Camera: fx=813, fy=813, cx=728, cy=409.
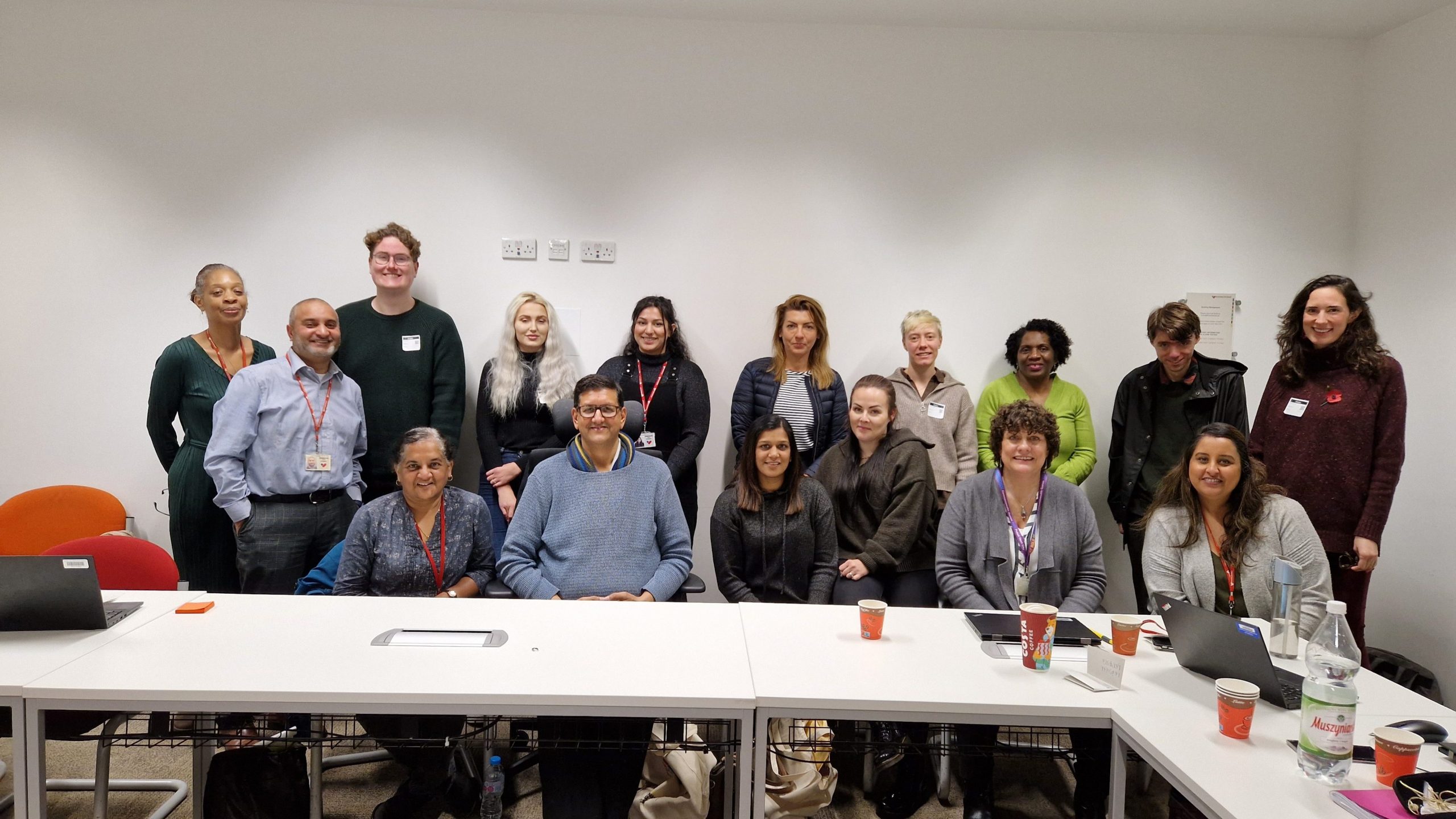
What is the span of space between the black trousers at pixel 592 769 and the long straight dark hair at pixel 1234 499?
5.42ft

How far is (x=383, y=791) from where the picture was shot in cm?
259

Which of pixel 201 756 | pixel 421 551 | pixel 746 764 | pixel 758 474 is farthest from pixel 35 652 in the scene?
pixel 758 474

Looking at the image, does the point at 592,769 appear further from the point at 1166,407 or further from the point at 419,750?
the point at 1166,407

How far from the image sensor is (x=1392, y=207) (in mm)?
3900

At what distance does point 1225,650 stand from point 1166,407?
212cm

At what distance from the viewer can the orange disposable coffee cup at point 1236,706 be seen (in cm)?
149

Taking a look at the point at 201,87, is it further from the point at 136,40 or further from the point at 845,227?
the point at 845,227

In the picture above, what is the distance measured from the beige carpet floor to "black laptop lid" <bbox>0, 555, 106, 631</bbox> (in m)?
0.90

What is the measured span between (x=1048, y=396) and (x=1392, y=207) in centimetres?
190

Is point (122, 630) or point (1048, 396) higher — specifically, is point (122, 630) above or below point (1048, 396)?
below

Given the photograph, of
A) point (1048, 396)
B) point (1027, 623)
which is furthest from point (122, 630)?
point (1048, 396)

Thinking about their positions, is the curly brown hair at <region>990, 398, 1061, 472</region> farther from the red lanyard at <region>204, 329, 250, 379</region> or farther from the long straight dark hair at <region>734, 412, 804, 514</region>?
the red lanyard at <region>204, 329, 250, 379</region>

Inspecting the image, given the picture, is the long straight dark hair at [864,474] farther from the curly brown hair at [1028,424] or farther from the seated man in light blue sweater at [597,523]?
the seated man in light blue sweater at [597,523]

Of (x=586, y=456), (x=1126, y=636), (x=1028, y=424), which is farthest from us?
(x=586, y=456)
